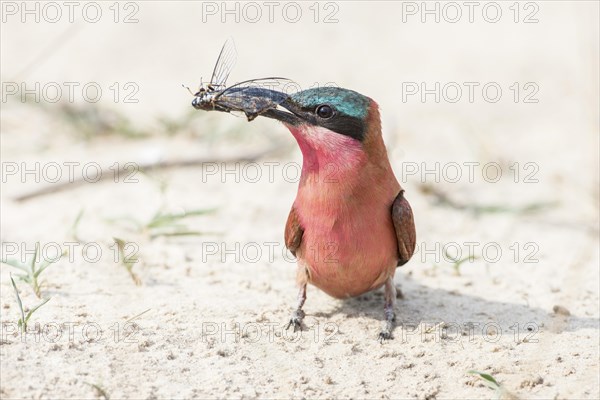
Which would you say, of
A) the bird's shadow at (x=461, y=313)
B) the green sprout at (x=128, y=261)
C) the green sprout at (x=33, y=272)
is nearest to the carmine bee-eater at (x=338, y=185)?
the bird's shadow at (x=461, y=313)

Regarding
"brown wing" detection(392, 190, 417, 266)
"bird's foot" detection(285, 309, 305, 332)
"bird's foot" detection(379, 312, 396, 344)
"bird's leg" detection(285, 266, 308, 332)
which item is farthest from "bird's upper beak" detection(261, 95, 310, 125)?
"bird's foot" detection(379, 312, 396, 344)

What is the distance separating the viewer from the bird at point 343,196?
411cm

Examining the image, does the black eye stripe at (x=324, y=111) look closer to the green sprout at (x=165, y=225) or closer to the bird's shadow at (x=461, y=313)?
the bird's shadow at (x=461, y=313)

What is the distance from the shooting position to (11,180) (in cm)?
636

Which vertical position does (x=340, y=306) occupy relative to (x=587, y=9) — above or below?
below

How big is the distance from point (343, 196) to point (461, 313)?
97cm

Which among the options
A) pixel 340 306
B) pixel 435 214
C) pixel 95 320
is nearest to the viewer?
pixel 95 320

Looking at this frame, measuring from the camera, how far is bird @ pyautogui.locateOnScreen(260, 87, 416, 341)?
4.11 m

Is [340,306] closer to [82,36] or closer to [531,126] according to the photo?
[531,126]

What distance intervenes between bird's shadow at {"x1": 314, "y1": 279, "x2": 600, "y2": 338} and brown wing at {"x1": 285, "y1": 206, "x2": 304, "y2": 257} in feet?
1.31

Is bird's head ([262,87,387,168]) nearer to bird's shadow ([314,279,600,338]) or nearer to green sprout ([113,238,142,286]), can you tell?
bird's shadow ([314,279,600,338])

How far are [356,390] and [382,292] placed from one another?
1.30 meters

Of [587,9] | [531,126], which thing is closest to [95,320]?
[531,126]

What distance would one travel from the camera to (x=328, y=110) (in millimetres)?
4090
